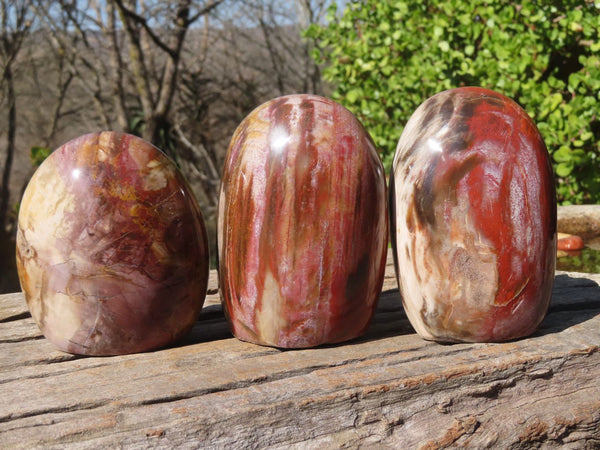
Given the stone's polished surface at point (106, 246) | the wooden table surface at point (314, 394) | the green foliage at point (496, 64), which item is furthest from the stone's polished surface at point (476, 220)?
the green foliage at point (496, 64)

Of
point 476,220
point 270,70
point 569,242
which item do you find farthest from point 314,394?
point 270,70

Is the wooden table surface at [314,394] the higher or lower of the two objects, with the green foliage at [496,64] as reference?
lower

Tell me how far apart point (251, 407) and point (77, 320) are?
451 millimetres

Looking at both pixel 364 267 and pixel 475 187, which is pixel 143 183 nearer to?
pixel 364 267

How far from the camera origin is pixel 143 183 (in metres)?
1.33

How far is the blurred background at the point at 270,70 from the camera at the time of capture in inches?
117

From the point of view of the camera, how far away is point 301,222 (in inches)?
51.2

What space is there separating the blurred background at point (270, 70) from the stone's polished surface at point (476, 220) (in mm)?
1678

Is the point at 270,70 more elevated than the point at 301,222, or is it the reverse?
the point at 270,70

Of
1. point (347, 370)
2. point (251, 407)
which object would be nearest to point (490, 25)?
point (347, 370)

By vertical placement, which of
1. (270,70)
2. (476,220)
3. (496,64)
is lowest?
(476,220)

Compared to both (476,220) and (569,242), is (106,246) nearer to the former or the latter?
(476,220)

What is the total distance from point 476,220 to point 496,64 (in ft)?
6.34

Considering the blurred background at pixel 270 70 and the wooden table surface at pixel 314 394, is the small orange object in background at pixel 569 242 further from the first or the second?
the wooden table surface at pixel 314 394
